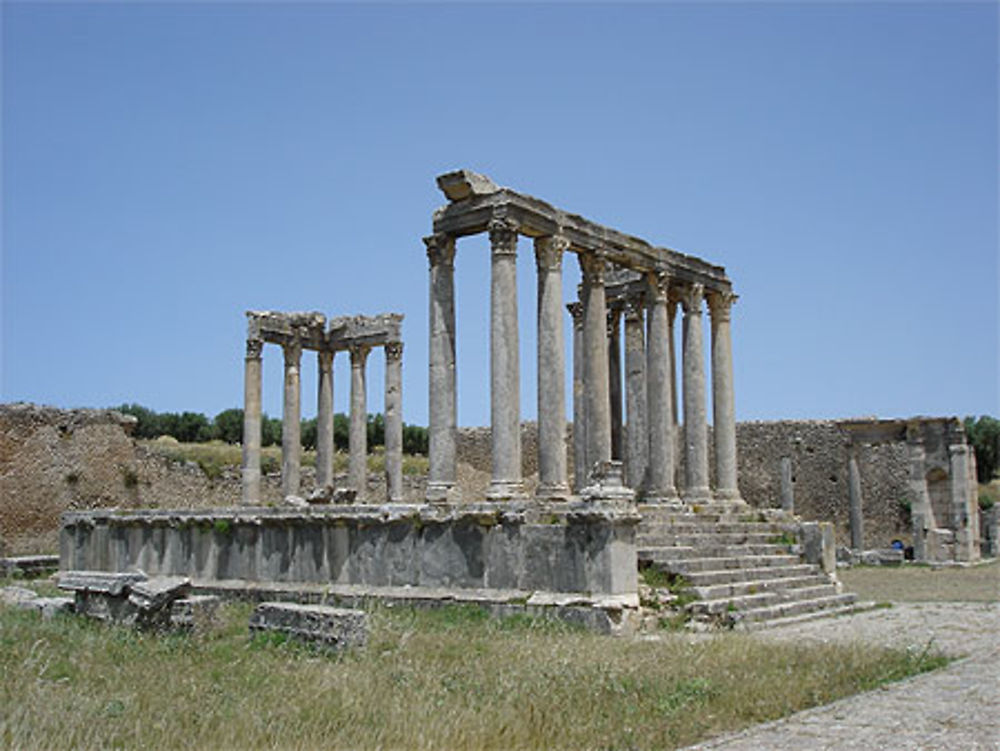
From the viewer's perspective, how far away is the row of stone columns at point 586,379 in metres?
15.8

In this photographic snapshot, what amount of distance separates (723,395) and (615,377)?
2.26 m

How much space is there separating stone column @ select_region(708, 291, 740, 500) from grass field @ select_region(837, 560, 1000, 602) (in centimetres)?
328

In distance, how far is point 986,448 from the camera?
52750mm

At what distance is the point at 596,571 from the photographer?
12.9m

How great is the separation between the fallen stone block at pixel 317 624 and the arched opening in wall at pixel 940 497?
91.3 ft

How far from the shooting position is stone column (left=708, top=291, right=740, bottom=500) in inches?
830

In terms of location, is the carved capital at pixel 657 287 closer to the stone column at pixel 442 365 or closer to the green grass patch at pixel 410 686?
the stone column at pixel 442 365

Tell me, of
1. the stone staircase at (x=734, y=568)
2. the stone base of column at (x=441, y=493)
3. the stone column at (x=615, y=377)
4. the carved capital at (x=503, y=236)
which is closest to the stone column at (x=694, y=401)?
the stone staircase at (x=734, y=568)

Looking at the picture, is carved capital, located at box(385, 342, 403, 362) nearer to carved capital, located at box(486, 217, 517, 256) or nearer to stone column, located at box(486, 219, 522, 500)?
stone column, located at box(486, 219, 522, 500)

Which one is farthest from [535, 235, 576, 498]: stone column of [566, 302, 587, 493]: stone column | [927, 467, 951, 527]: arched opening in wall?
[927, 467, 951, 527]: arched opening in wall

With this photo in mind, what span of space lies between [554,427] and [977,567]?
18.9 meters

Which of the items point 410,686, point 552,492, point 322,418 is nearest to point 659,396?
point 552,492

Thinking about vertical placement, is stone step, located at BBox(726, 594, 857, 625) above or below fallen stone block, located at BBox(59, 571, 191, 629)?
below

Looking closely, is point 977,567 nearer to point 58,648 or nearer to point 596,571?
point 596,571
